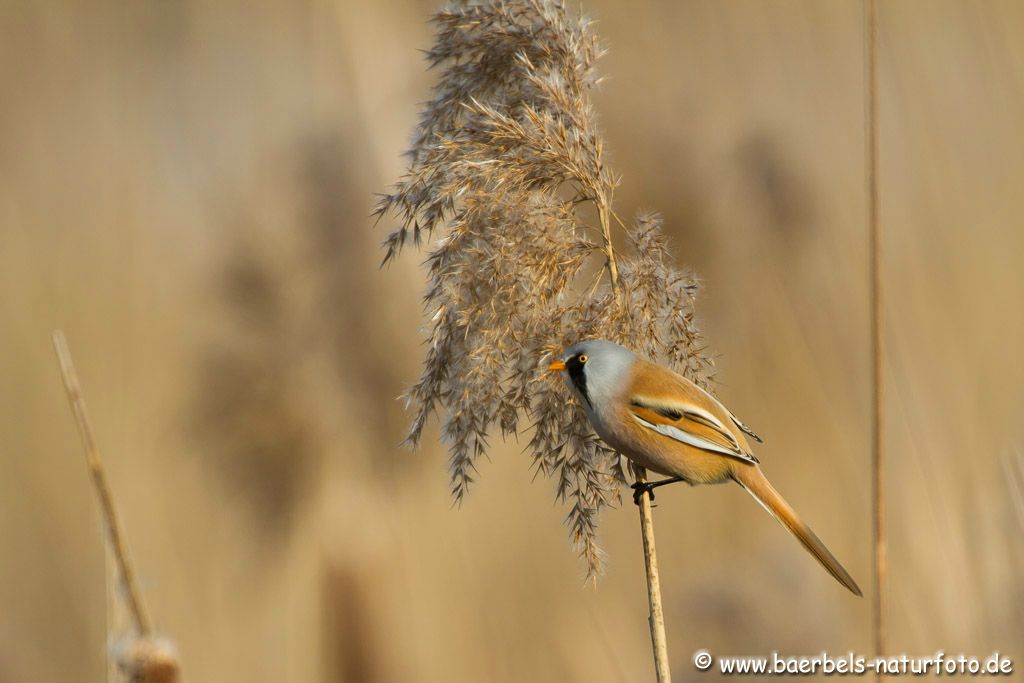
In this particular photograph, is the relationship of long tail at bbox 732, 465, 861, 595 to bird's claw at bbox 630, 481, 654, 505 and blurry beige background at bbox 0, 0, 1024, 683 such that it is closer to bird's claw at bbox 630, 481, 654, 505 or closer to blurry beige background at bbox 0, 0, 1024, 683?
bird's claw at bbox 630, 481, 654, 505

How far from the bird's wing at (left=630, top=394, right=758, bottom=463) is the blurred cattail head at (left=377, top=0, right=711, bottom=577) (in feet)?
0.40

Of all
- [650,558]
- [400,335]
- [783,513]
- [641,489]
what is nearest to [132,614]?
[650,558]

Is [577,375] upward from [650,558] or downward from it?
upward

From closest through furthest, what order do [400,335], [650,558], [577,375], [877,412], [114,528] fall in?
[114,528], [877,412], [650,558], [577,375], [400,335]

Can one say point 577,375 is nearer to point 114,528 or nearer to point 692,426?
point 692,426

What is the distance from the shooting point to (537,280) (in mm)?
1574

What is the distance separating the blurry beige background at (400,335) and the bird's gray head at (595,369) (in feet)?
3.56

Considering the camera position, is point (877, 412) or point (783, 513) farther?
point (783, 513)

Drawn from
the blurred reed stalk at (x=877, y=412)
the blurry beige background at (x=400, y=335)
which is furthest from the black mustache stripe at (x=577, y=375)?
the blurry beige background at (x=400, y=335)

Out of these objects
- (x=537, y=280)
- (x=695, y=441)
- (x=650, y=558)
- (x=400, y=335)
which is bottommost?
(x=650, y=558)

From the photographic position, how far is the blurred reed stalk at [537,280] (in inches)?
61.7

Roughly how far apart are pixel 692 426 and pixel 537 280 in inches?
13.9

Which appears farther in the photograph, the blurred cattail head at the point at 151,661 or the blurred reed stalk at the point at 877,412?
the blurred reed stalk at the point at 877,412

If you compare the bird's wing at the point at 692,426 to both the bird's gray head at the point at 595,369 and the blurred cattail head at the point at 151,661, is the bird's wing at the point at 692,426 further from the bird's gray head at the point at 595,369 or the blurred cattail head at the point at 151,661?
the blurred cattail head at the point at 151,661
